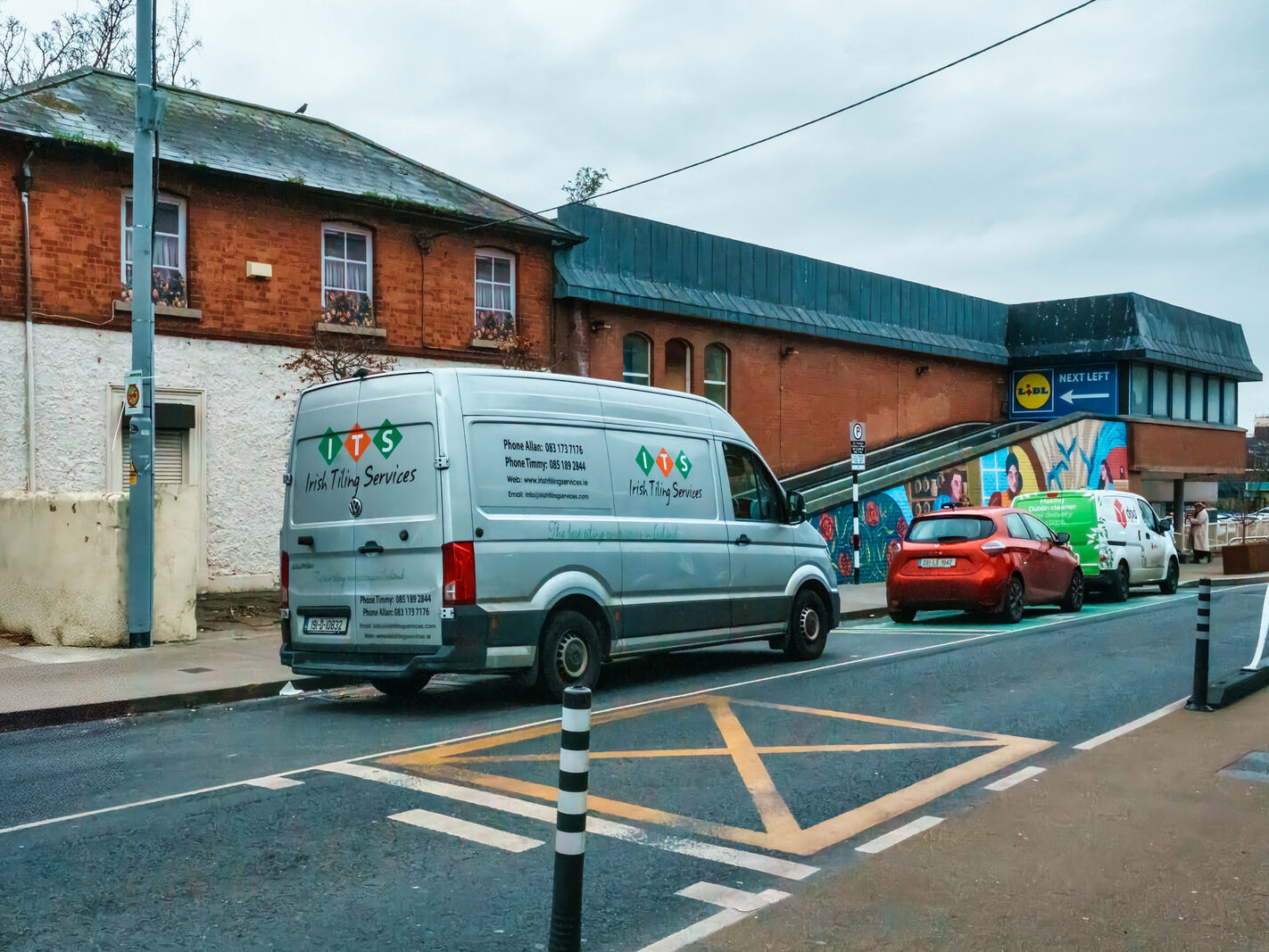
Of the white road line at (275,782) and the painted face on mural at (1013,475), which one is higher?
the painted face on mural at (1013,475)

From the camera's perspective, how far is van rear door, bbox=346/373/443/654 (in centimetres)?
869

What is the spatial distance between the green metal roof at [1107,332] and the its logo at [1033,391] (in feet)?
2.26

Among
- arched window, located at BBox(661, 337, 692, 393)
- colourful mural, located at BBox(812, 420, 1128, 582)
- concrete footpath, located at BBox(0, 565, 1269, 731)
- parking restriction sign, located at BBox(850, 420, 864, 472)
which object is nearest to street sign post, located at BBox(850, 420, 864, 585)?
parking restriction sign, located at BBox(850, 420, 864, 472)

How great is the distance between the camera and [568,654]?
30.7ft

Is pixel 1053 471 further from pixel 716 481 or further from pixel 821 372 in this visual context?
pixel 716 481

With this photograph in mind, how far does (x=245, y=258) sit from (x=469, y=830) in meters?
13.9

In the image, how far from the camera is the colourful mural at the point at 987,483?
23422 mm

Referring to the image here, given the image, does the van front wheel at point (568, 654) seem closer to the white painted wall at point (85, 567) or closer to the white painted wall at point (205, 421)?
the white painted wall at point (85, 567)

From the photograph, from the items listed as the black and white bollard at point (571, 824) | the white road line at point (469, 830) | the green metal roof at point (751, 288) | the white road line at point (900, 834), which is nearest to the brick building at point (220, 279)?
the green metal roof at point (751, 288)

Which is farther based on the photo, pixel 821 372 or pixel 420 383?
pixel 821 372

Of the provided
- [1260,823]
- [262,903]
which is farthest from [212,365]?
[1260,823]

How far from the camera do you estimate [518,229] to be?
20656 mm

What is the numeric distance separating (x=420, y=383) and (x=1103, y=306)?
2974cm

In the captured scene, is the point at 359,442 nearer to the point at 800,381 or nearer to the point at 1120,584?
the point at 1120,584
